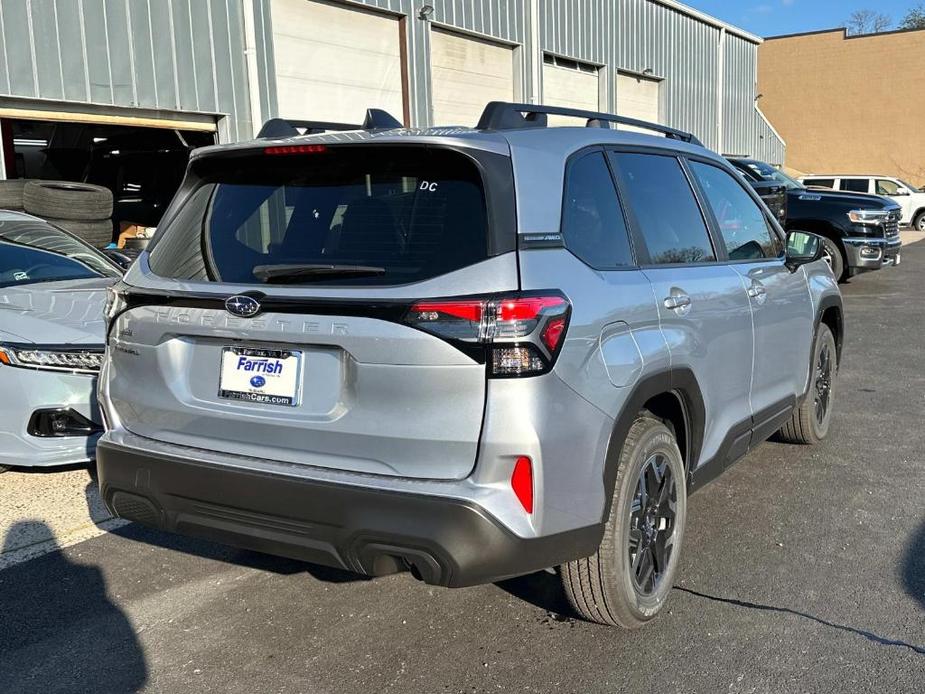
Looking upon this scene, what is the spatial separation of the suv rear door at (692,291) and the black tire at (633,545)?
1.01 ft

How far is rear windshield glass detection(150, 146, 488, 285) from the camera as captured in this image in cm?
265

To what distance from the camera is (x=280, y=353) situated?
107 inches

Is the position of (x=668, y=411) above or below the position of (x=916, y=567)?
above

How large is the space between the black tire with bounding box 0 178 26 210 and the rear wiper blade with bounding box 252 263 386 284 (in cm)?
750

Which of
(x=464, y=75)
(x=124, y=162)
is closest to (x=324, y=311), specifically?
(x=124, y=162)

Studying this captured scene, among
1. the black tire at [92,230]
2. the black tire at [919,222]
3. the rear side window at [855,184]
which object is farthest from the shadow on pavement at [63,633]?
the black tire at [919,222]

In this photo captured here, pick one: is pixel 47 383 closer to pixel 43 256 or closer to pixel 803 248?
pixel 43 256

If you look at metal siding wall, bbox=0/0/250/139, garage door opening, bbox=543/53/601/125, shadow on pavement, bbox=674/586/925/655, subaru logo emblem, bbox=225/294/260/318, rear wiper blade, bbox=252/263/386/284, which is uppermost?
garage door opening, bbox=543/53/601/125

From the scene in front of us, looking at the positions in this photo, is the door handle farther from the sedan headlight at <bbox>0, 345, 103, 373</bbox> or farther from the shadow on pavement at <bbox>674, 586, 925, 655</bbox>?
the sedan headlight at <bbox>0, 345, 103, 373</bbox>

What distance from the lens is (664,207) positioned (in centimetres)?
361

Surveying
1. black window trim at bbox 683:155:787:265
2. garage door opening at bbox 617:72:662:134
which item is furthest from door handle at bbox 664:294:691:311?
garage door opening at bbox 617:72:662:134

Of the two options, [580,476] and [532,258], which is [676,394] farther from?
[532,258]

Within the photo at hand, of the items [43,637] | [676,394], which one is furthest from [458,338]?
[43,637]

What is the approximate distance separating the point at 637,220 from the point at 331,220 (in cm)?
120
